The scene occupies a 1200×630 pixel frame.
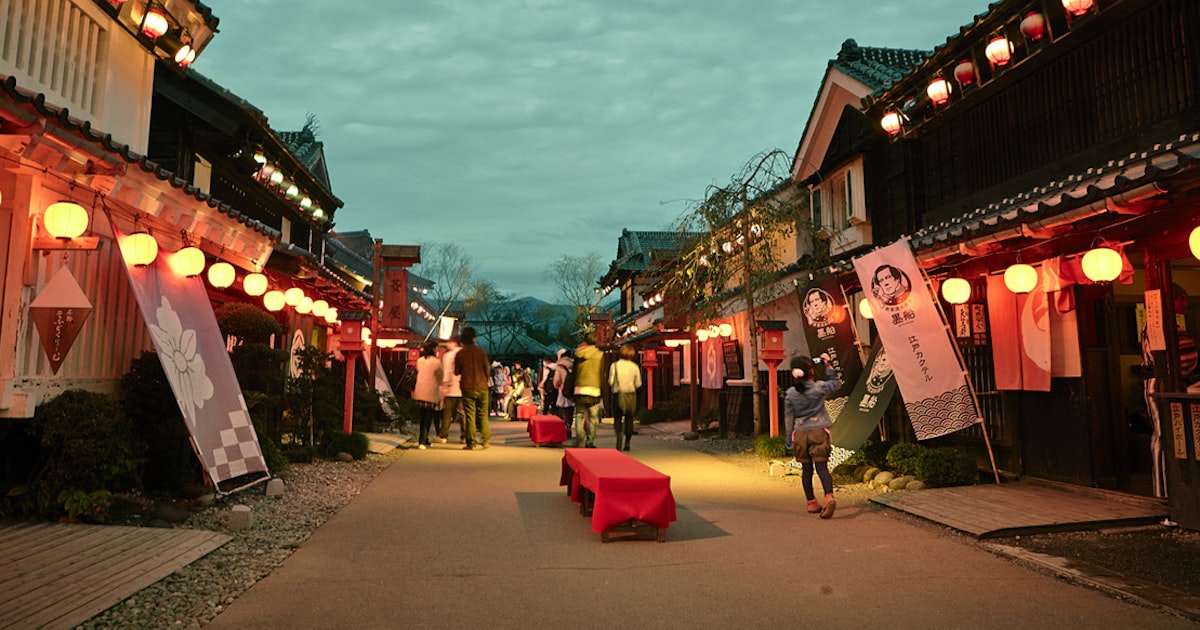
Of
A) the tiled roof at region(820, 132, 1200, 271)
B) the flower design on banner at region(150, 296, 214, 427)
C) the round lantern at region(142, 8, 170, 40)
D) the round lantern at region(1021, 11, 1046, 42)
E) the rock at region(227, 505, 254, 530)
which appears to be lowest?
the rock at region(227, 505, 254, 530)

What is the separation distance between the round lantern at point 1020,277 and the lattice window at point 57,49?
1189 centimetres

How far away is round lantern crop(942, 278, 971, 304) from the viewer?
9812 millimetres

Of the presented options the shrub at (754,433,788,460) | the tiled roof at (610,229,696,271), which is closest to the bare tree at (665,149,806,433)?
the shrub at (754,433,788,460)

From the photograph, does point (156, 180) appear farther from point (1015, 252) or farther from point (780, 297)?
point (780, 297)

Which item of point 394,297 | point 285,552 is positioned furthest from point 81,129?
point 394,297

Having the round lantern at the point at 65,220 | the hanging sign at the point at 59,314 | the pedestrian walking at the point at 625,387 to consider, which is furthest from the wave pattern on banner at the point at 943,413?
the round lantern at the point at 65,220

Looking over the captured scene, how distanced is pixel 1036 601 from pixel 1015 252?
17.5 ft

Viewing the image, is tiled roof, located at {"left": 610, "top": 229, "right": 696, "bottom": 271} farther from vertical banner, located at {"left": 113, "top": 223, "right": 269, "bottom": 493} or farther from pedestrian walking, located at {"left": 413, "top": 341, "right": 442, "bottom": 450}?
vertical banner, located at {"left": 113, "top": 223, "right": 269, "bottom": 493}

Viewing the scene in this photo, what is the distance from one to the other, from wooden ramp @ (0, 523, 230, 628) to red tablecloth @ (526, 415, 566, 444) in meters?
10.1

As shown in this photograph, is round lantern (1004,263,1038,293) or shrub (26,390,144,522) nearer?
shrub (26,390,144,522)

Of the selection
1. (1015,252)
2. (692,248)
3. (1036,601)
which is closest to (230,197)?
(692,248)

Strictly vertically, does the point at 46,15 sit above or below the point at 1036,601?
above

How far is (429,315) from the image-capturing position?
4006 cm

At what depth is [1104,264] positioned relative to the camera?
7465 millimetres
